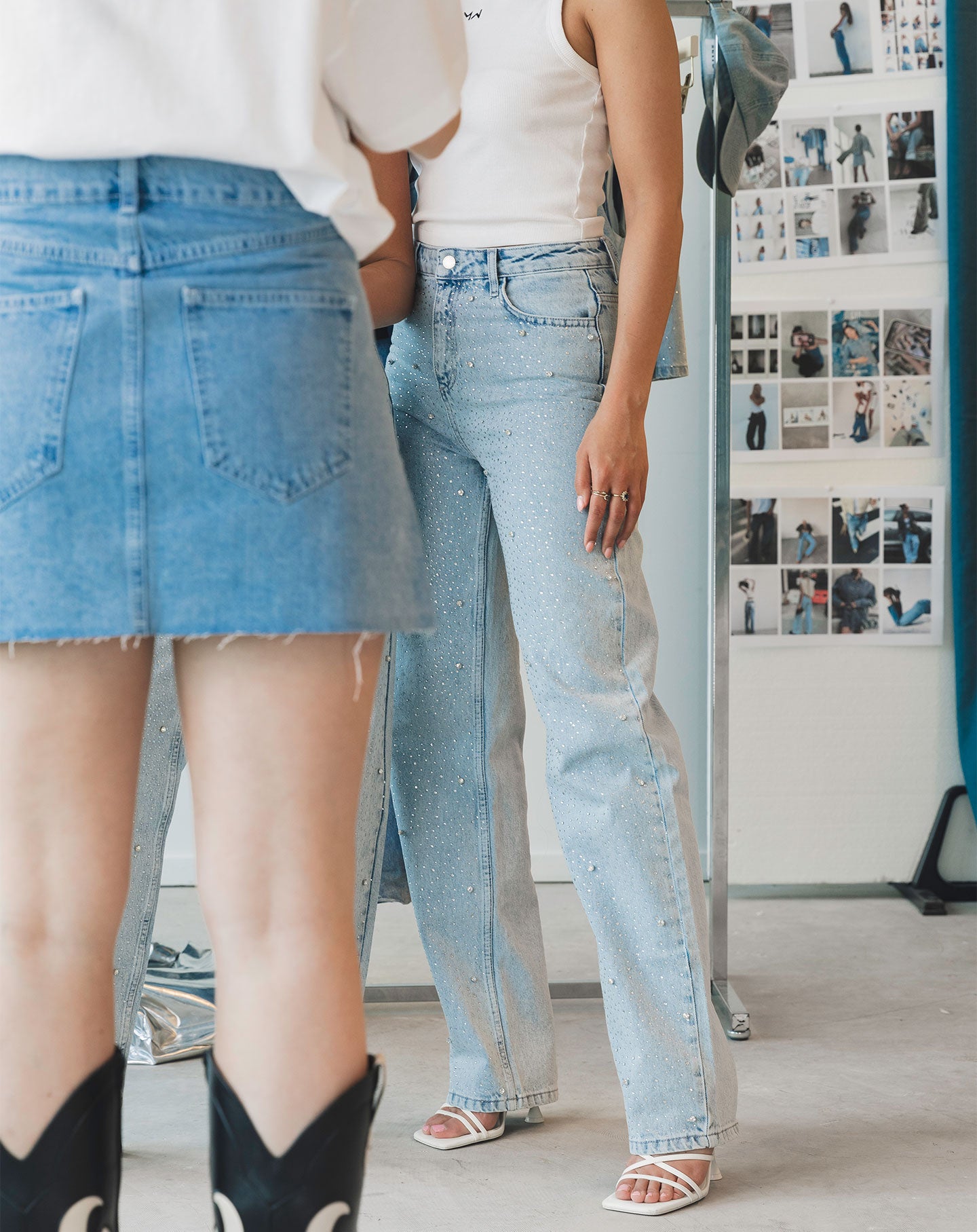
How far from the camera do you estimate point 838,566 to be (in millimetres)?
2346

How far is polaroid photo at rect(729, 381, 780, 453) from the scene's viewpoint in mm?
2314

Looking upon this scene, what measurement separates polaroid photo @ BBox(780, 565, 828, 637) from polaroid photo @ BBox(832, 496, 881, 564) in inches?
2.0

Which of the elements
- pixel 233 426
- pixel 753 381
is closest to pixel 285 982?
pixel 233 426

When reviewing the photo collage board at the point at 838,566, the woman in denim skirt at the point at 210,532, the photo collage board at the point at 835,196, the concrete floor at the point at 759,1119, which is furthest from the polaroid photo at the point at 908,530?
the woman in denim skirt at the point at 210,532

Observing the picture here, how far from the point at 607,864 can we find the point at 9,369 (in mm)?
782

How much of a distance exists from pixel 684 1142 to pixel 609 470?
640 mm

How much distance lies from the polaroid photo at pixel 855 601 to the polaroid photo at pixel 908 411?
24 centimetres

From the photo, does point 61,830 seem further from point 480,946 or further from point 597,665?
point 480,946

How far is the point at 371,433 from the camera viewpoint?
2.35ft

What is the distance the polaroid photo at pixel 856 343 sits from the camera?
90.7 inches

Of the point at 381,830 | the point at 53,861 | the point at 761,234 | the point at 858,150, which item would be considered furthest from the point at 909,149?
the point at 53,861

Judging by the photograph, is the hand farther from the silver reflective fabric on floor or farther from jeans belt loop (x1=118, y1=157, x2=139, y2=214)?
the silver reflective fabric on floor

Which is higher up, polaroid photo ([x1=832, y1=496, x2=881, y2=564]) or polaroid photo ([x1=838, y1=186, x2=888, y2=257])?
polaroid photo ([x1=838, y1=186, x2=888, y2=257])

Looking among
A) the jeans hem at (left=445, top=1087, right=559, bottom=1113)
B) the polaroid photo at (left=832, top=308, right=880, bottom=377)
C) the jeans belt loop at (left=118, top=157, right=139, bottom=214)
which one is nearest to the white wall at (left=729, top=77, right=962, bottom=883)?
the polaroid photo at (left=832, top=308, right=880, bottom=377)
